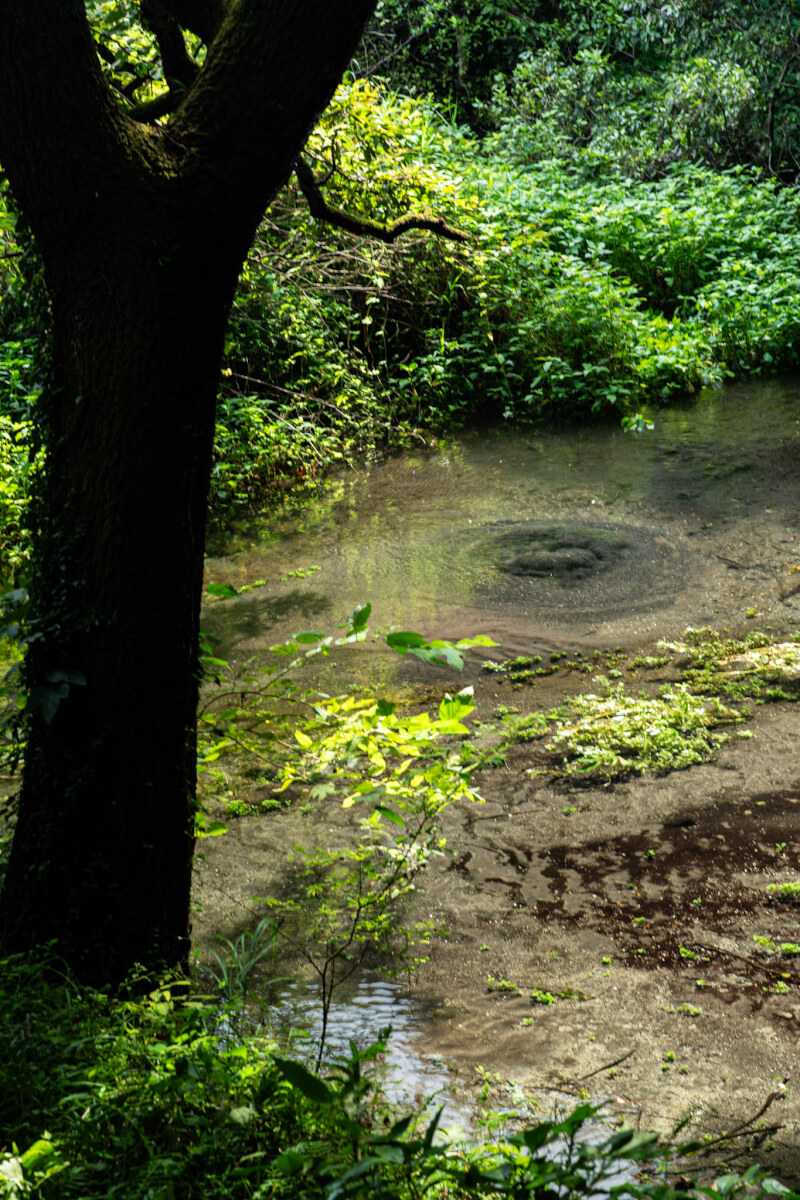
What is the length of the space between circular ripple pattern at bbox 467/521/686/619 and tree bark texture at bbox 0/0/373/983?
3525 mm

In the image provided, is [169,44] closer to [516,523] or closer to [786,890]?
[786,890]

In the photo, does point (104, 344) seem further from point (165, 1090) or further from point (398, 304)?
point (398, 304)

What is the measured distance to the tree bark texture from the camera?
→ 227 centimetres

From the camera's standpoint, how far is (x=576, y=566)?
6.32 meters

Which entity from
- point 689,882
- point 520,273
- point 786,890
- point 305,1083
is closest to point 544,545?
point 689,882

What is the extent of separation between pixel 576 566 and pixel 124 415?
4.33 meters

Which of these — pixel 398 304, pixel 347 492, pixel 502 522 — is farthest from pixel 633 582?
pixel 398 304

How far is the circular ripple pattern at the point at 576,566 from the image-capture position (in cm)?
584

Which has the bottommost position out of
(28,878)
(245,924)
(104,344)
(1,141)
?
(245,924)

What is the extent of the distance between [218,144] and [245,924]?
2257mm

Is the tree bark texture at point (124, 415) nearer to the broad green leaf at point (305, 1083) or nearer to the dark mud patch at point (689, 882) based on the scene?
the broad green leaf at point (305, 1083)

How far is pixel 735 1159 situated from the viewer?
2141mm

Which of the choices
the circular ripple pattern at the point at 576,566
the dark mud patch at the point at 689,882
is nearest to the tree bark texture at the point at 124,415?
the dark mud patch at the point at 689,882

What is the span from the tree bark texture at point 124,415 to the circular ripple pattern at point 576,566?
3525mm
